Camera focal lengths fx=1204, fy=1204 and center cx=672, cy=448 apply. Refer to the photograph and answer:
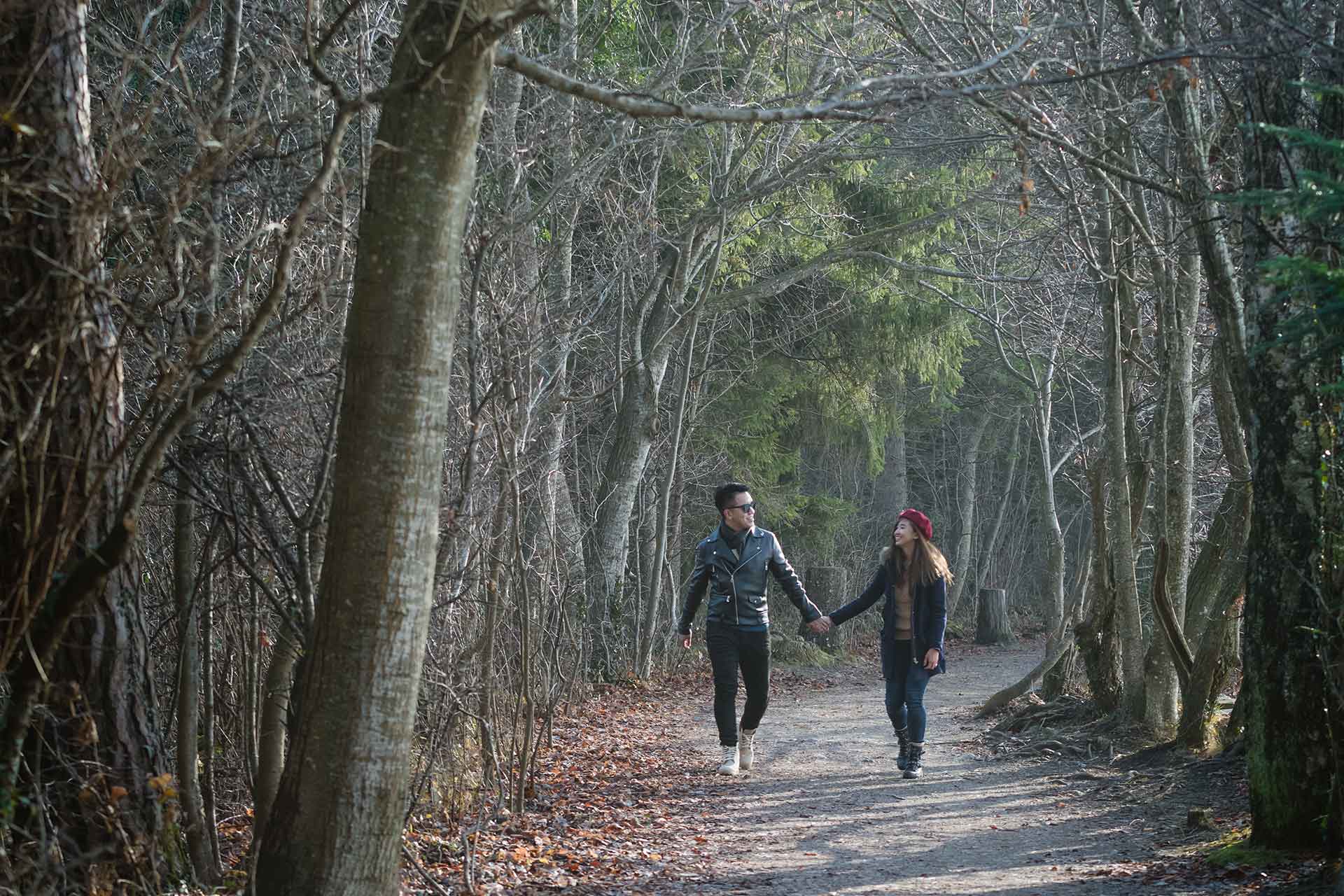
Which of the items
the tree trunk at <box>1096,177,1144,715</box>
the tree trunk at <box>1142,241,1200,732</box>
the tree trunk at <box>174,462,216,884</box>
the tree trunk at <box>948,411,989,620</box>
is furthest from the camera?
the tree trunk at <box>948,411,989,620</box>

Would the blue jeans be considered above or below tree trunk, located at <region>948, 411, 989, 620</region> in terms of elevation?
below

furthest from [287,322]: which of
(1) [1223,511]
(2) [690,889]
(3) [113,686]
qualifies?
(1) [1223,511]

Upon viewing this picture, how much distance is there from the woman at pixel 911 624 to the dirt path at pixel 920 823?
16.9 inches

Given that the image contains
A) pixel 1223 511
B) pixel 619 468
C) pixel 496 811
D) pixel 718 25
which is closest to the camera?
pixel 496 811

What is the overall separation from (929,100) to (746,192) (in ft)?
29.4

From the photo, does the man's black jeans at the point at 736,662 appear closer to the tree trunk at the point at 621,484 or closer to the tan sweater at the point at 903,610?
the tan sweater at the point at 903,610

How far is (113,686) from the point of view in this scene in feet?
15.5

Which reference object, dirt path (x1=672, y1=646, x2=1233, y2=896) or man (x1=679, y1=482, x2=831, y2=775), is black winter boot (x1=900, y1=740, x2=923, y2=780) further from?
man (x1=679, y1=482, x2=831, y2=775)

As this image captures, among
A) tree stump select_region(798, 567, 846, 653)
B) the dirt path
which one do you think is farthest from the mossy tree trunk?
tree stump select_region(798, 567, 846, 653)

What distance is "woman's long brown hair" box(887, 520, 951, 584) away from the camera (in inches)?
369

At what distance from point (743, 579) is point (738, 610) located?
0.83 feet

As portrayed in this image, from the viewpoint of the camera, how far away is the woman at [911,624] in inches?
365

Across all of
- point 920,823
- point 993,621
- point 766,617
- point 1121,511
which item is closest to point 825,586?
point 993,621

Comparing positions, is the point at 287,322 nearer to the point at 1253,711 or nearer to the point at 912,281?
the point at 1253,711
